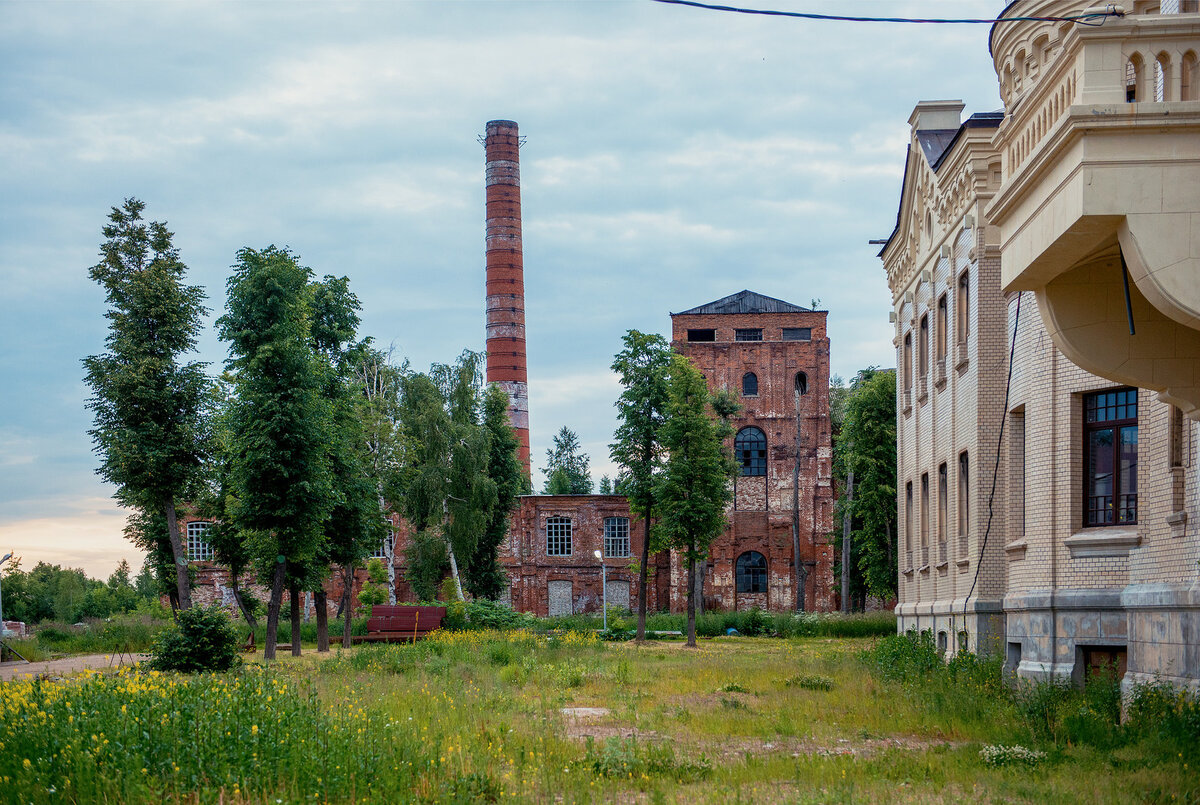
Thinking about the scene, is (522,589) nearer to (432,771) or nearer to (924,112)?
(924,112)

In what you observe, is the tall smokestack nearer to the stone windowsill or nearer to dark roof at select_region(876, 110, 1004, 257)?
dark roof at select_region(876, 110, 1004, 257)

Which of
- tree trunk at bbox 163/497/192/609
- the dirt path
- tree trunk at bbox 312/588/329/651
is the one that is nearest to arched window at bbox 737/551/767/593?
tree trunk at bbox 312/588/329/651

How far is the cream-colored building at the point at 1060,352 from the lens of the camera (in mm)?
8500

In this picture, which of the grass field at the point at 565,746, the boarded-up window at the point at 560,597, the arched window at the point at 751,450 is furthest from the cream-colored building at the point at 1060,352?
the boarded-up window at the point at 560,597

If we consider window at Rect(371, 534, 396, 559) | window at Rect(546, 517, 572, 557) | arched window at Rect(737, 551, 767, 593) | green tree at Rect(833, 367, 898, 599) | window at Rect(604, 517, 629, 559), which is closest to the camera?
green tree at Rect(833, 367, 898, 599)

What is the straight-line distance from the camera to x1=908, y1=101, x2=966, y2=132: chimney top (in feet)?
78.9

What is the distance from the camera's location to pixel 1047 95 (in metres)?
9.41

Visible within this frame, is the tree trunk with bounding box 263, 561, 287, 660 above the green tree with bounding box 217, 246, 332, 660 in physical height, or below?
below

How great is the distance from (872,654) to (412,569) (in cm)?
3018

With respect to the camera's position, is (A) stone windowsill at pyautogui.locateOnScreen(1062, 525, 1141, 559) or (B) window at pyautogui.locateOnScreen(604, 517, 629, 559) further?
(B) window at pyautogui.locateOnScreen(604, 517, 629, 559)

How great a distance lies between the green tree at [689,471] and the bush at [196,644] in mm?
22022

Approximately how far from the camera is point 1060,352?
14266 millimetres

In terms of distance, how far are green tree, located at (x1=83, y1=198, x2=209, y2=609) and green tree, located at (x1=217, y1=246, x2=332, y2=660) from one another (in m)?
4.69

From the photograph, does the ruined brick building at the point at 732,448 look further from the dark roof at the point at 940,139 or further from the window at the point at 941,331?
the window at the point at 941,331
